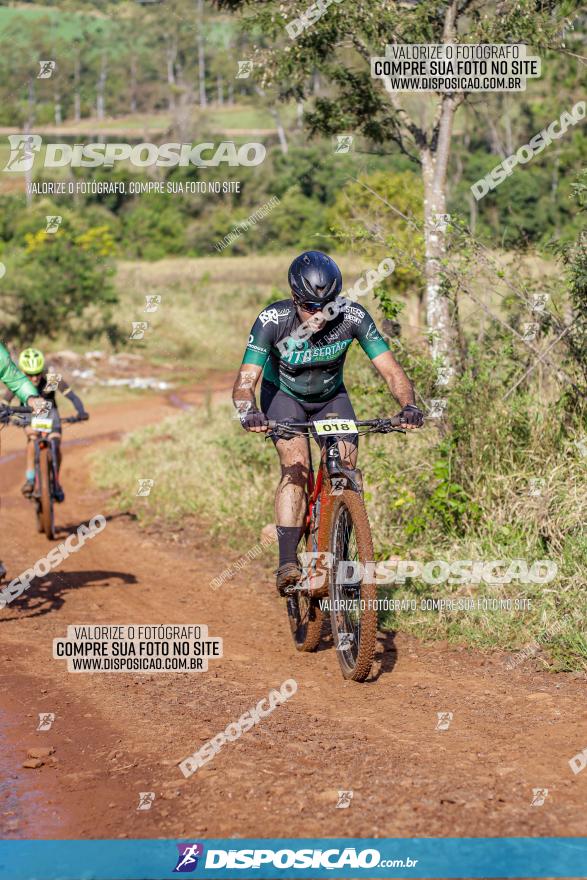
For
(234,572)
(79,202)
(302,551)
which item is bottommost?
(234,572)

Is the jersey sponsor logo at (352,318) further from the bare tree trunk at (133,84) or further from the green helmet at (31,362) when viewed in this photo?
the bare tree trunk at (133,84)

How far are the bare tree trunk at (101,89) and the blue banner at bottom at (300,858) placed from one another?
76686mm

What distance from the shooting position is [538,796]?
493 cm

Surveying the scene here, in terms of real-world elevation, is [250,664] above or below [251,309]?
below

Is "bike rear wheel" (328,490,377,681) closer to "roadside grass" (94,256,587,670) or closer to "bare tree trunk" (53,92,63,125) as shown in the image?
"roadside grass" (94,256,587,670)

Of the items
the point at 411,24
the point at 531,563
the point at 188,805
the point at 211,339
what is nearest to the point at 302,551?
the point at 531,563

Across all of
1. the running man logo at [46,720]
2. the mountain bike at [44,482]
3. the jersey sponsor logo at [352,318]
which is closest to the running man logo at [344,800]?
the running man logo at [46,720]

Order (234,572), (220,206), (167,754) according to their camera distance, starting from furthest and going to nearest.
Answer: (220,206), (234,572), (167,754)

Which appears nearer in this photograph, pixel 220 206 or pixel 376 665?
pixel 376 665

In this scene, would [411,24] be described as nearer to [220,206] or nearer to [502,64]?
[502,64]

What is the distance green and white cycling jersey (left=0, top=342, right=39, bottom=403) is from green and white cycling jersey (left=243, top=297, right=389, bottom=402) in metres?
1.68

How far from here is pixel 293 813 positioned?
4812mm

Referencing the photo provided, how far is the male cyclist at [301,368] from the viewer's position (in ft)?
23.1

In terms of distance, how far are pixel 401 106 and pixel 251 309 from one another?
2053 centimetres
